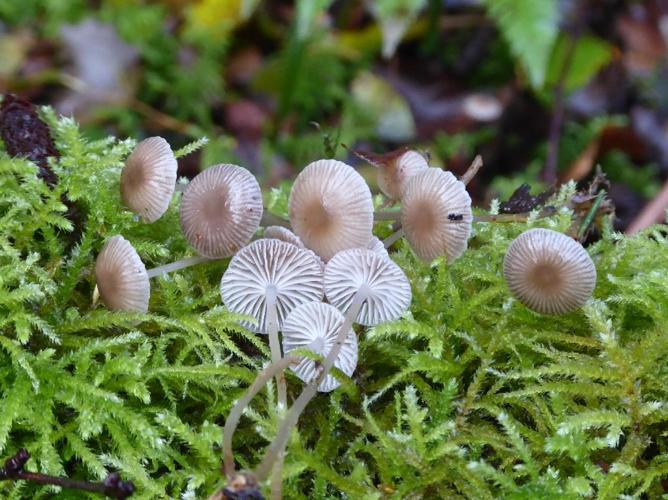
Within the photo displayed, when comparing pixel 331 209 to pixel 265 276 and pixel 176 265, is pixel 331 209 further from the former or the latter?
pixel 176 265

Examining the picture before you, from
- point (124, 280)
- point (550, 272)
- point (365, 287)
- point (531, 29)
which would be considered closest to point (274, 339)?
point (365, 287)

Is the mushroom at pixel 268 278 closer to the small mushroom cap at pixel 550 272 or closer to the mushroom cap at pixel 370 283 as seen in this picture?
the mushroom cap at pixel 370 283

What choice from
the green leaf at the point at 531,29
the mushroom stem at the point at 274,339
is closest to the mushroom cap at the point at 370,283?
the mushroom stem at the point at 274,339

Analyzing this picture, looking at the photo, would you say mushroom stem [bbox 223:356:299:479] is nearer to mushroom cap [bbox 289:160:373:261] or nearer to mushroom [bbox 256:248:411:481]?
mushroom [bbox 256:248:411:481]

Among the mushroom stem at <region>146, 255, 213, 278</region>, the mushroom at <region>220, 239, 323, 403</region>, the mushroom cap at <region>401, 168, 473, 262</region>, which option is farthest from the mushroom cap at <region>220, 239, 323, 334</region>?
the mushroom cap at <region>401, 168, 473, 262</region>

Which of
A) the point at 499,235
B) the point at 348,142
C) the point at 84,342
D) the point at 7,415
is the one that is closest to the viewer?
the point at 7,415

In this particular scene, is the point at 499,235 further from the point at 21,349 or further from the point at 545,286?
the point at 21,349

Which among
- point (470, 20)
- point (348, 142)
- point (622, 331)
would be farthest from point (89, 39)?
point (622, 331)
